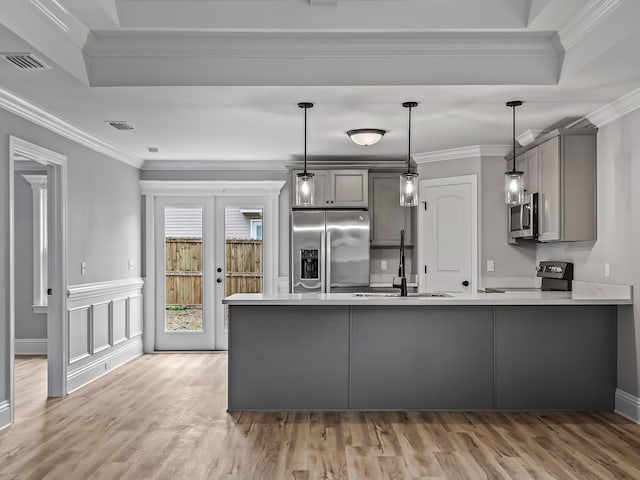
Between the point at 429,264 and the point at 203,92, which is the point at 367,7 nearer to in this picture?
the point at 203,92

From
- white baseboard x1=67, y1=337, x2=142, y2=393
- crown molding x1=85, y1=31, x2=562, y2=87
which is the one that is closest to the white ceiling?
crown molding x1=85, y1=31, x2=562, y2=87

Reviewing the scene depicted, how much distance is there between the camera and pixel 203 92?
13.8ft

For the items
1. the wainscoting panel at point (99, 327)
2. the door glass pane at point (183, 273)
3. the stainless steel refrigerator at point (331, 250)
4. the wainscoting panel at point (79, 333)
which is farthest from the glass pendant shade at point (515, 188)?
the door glass pane at point (183, 273)

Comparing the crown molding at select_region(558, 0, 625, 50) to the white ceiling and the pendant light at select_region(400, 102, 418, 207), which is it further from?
the pendant light at select_region(400, 102, 418, 207)

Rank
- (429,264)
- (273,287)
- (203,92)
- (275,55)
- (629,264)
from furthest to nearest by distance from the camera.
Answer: (273,287) < (429,264) < (629,264) < (203,92) < (275,55)

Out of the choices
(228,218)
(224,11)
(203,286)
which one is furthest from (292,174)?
(224,11)

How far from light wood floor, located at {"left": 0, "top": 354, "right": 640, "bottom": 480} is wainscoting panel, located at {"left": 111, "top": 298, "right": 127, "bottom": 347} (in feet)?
4.41

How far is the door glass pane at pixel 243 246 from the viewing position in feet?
25.1

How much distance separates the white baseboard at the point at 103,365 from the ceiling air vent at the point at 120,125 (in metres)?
2.21

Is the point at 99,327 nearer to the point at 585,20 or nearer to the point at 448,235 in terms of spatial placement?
the point at 448,235

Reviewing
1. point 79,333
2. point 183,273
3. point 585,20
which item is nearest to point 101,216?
point 79,333

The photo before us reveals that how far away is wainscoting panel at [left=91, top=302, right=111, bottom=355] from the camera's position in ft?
19.6

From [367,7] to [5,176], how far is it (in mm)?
2796

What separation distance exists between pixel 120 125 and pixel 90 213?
3.63ft
